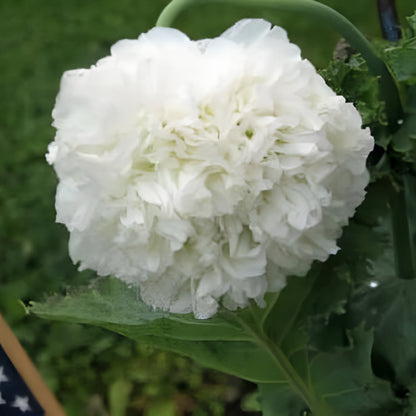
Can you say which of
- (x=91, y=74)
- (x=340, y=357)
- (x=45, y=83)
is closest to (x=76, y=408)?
(x=340, y=357)

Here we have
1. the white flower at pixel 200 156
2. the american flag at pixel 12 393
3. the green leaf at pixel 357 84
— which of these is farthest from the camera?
the american flag at pixel 12 393

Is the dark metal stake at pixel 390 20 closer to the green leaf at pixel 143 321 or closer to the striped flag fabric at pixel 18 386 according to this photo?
the green leaf at pixel 143 321

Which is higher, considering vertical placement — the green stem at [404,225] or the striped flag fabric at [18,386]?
the green stem at [404,225]

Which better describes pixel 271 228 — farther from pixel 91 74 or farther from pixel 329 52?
pixel 329 52

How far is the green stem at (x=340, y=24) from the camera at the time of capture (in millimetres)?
440

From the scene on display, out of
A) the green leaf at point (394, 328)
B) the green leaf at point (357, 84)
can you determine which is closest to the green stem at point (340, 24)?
the green leaf at point (357, 84)

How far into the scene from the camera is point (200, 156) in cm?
36

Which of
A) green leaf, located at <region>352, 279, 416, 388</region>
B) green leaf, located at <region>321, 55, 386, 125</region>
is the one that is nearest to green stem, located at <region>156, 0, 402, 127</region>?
green leaf, located at <region>321, 55, 386, 125</region>

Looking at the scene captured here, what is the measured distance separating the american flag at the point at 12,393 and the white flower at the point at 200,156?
293 mm

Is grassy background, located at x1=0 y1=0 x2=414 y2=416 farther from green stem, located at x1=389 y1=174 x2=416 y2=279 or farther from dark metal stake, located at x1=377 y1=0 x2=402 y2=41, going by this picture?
green stem, located at x1=389 y1=174 x2=416 y2=279

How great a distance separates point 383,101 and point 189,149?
236 millimetres

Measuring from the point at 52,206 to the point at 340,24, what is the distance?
24.7 inches

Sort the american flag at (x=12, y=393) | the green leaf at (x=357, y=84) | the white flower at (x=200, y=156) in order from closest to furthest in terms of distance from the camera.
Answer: the white flower at (x=200, y=156)
the green leaf at (x=357, y=84)
the american flag at (x=12, y=393)

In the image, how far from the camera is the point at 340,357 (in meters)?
0.62
